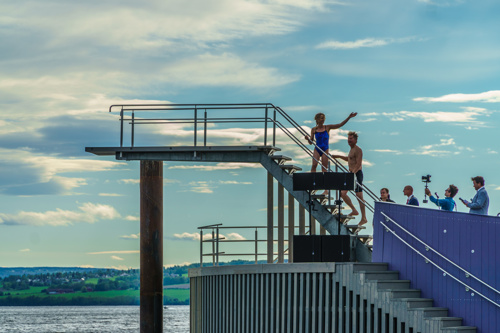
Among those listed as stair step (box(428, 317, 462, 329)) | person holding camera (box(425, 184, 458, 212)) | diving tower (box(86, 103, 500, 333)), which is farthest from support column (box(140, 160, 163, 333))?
stair step (box(428, 317, 462, 329))

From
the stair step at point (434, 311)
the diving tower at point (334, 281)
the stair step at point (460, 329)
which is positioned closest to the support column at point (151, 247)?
the diving tower at point (334, 281)

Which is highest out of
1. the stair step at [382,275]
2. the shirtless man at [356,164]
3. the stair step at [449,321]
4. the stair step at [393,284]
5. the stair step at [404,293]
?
the shirtless man at [356,164]

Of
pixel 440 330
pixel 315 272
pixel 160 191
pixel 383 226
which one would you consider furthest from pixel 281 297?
pixel 160 191

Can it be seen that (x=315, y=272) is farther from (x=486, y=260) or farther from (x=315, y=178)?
(x=486, y=260)

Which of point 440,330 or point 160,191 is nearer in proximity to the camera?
point 440,330

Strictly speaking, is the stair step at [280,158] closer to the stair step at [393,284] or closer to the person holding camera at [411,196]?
the person holding camera at [411,196]

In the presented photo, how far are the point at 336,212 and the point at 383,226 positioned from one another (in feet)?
8.85

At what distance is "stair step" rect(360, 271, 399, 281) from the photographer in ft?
67.4

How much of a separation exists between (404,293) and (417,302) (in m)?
0.46

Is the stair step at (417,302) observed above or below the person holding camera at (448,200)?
below

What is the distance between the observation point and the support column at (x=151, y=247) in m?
28.7

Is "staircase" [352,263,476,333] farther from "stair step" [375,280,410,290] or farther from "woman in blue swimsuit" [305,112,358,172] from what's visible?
"woman in blue swimsuit" [305,112,358,172]

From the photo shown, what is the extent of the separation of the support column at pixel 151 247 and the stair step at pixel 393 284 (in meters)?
10.2

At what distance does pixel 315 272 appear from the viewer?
21234mm
